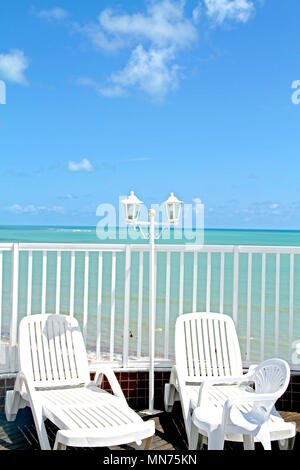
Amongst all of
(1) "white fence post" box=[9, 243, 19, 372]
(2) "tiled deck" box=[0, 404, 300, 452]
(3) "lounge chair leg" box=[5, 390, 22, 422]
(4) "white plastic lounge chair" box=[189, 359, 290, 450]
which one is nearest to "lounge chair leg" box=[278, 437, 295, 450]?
(2) "tiled deck" box=[0, 404, 300, 452]

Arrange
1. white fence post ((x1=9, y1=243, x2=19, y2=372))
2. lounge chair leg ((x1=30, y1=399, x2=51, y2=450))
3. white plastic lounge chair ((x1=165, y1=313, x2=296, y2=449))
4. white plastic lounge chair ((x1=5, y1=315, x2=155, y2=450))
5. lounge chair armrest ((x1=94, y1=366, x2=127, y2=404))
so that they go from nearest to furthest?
white plastic lounge chair ((x1=5, y1=315, x2=155, y2=450)) → lounge chair leg ((x1=30, y1=399, x2=51, y2=450)) → lounge chair armrest ((x1=94, y1=366, x2=127, y2=404)) → white plastic lounge chair ((x1=165, y1=313, x2=296, y2=449)) → white fence post ((x1=9, y1=243, x2=19, y2=372))

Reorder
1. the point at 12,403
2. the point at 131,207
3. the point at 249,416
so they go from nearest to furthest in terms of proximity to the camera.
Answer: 1. the point at 249,416
2. the point at 12,403
3. the point at 131,207

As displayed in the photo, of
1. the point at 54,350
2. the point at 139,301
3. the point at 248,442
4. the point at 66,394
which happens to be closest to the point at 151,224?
the point at 139,301

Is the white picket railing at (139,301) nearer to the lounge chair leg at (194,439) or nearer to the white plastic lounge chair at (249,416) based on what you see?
the lounge chair leg at (194,439)

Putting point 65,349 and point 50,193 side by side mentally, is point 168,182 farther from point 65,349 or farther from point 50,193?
point 65,349

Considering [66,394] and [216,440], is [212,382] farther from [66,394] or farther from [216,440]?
[66,394]

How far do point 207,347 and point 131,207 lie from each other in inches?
54.5

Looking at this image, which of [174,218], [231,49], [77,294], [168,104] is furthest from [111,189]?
[174,218]

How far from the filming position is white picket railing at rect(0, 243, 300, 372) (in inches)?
176

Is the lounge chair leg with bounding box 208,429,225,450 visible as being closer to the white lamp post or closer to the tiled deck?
the tiled deck

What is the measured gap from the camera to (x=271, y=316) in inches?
441

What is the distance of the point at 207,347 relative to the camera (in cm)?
425

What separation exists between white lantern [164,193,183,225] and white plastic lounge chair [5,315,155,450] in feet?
4.21
